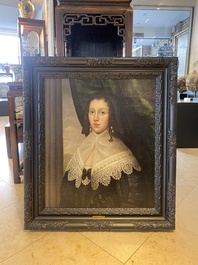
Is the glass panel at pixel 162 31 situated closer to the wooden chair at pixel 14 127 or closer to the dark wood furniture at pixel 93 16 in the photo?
the dark wood furniture at pixel 93 16

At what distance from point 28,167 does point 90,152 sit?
1.07 feet

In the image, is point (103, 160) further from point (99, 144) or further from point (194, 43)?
point (194, 43)

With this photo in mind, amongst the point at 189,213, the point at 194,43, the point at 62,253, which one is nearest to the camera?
the point at 62,253

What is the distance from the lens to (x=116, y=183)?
3.51 feet

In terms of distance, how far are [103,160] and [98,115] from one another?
23cm

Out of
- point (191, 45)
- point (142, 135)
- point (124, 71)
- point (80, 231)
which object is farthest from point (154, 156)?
point (191, 45)

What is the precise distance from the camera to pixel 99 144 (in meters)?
1.07

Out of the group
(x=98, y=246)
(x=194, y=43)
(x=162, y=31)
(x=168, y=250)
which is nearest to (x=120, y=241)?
(x=98, y=246)

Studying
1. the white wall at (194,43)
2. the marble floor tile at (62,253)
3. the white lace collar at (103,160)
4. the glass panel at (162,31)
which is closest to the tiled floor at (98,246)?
the marble floor tile at (62,253)

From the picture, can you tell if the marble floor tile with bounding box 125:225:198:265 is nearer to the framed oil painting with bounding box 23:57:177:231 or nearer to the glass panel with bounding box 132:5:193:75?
the framed oil painting with bounding box 23:57:177:231

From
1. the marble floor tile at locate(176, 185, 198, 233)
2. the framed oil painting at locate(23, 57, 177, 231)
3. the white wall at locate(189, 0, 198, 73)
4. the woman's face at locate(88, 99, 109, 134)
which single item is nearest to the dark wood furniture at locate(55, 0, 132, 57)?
the framed oil painting at locate(23, 57, 177, 231)

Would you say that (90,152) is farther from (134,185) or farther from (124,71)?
(124,71)

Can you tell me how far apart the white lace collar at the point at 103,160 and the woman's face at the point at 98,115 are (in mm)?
40

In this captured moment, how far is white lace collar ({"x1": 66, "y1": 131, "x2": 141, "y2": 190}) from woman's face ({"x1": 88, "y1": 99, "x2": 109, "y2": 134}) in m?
0.04
